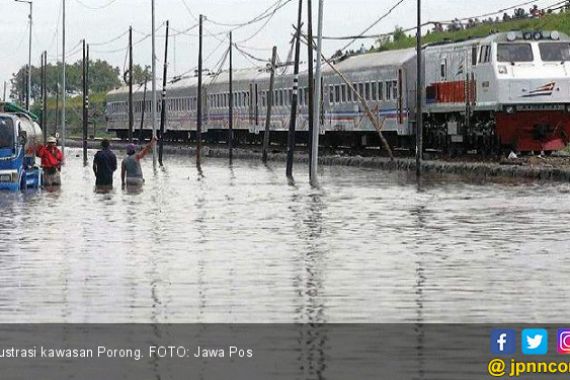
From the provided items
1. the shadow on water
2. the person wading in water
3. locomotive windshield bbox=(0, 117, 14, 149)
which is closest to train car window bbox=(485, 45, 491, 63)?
the person wading in water

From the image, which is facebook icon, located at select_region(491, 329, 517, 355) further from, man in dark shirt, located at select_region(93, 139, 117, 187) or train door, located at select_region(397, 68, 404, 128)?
train door, located at select_region(397, 68, 404, 128)

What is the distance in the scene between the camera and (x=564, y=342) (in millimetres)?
12133

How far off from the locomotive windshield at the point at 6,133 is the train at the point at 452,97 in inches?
644

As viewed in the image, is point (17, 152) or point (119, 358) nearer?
point (119, 358)

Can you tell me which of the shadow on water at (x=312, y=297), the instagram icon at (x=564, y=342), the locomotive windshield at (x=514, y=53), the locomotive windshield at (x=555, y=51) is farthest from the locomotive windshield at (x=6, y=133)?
the instagram icon at (x=564, y=342)

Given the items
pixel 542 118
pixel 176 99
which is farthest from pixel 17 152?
pixel 176 99

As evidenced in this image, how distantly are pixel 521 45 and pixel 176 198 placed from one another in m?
→ 18.3

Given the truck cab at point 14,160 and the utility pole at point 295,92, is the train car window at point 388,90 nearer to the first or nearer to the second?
the utility pole at point 295,92

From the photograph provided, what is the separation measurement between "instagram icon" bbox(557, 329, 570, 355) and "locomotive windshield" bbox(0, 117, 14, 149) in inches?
1130

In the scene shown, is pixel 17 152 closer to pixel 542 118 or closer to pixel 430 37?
pixel 542 118

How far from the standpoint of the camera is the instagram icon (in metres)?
11.9

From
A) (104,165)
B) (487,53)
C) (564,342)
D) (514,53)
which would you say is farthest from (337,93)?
(564,342)

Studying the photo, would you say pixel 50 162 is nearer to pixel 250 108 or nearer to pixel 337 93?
pixel 337 93

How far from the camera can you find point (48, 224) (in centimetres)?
2769
